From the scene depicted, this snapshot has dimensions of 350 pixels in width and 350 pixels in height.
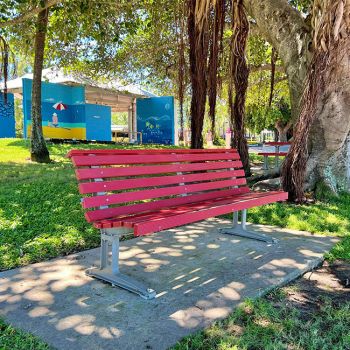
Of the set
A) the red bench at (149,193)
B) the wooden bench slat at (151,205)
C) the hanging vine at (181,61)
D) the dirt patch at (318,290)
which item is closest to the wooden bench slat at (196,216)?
the red bench at (149,193)

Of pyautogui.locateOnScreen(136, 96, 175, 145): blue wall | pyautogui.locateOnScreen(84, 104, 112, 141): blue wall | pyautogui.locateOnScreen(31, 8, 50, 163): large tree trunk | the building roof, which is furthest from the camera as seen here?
pyautogui.locateOnScreen(136, 96, 175, 145): blue wall

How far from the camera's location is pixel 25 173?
25.5 ft

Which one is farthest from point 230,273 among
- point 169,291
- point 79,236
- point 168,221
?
point 79,236

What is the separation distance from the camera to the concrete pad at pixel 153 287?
2.39 meters

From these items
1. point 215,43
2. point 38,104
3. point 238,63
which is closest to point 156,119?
point 38,104

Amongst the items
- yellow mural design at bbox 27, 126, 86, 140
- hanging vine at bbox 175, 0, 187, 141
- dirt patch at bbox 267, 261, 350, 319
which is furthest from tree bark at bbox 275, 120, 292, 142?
dirt patch at bbox 267, 261, 350, 319

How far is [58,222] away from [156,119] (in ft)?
63.0

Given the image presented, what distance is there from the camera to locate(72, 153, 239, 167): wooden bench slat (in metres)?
3.25

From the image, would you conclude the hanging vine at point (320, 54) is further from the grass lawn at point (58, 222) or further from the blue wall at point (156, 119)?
the blue wall at point (156, 119)

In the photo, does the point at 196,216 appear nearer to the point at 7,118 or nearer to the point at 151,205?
the point at 151,205

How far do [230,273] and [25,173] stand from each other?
18.3ft

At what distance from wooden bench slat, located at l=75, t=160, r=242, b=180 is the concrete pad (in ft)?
2.64

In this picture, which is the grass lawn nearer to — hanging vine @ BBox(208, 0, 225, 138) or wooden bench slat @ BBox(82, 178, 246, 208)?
wooden bench slat @ BBox(82, 178, 246, 208)

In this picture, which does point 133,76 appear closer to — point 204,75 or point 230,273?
point 204,75
